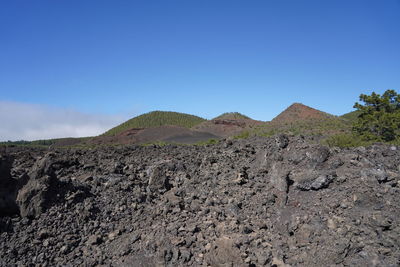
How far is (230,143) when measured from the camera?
11547 mm

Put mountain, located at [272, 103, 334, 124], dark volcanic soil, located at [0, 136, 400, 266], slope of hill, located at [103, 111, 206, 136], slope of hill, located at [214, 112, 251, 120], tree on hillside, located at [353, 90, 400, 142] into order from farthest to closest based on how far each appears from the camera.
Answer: slope of hill, located at [103, 111, 206, 136], slope of hill, located at [214, 112, 251, 120], mountain, located at [272, 103, 334, 124], tree on hillside, located at [353, 90, 400, 142], dark volcanic soil, located at [0, 136, 400, 266]

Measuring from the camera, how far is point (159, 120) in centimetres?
6662

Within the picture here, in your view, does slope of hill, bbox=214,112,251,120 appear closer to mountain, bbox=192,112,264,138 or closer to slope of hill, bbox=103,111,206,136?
mountain, bbox=192,112,264,138

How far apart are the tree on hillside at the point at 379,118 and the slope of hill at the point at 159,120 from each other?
46.9 m

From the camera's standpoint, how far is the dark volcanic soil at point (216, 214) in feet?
14.8

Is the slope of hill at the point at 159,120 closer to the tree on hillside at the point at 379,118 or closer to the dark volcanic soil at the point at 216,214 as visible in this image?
the tree on hillside at the point at 379,118

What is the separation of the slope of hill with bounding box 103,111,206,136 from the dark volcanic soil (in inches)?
2176

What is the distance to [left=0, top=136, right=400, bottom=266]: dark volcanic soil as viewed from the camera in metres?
4.50

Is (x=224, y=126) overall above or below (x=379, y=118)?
above

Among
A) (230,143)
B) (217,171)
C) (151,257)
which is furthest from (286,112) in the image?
(151,257)

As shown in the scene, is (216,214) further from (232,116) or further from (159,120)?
(159,120)

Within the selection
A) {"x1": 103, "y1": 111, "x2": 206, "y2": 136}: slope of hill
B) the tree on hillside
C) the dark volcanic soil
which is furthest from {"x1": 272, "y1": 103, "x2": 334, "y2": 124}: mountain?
the dark volcanic soil

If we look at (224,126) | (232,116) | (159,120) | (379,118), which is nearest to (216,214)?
(379,118)

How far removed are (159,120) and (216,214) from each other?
62.1 m
